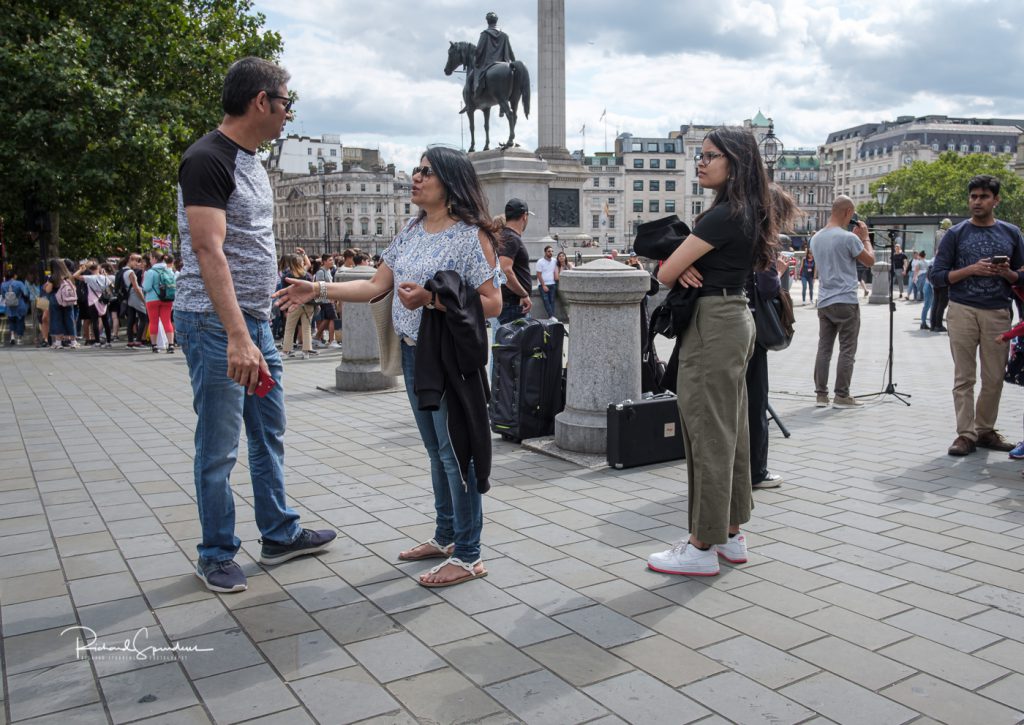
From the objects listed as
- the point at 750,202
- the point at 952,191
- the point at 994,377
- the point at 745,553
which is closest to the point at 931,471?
the point at 994,377

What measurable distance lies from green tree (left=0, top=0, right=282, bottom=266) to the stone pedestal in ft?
69.6

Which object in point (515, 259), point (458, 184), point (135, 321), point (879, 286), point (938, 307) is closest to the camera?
point (458, 184)

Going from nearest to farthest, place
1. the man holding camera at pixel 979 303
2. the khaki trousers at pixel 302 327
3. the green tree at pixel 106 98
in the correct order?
the man holding camera at pixel 979 303 < the khaki trousers at pixel 302 327 < the green tree at pixel 106 98

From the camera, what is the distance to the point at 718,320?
4223 millimetres

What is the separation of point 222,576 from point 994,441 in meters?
6.13

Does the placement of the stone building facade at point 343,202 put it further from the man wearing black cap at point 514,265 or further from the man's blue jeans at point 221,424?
the man's blue jeans at point 221,424

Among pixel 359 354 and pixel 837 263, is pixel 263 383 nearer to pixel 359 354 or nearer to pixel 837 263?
pixel 837 263

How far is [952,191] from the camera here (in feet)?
340

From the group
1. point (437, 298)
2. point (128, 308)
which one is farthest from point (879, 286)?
point (437, 298)

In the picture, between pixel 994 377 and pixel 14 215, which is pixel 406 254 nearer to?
pixel 994 377

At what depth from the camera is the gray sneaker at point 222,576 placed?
414 cm

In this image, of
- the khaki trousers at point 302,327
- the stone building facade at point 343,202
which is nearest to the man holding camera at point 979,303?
the khaki trousers at point 302,327

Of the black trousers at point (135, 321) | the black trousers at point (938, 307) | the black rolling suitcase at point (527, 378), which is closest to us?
the black rolling suitcase at point (527, 378)

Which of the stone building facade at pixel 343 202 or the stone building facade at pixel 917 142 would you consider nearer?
the stone building facade at pixel 343 202
